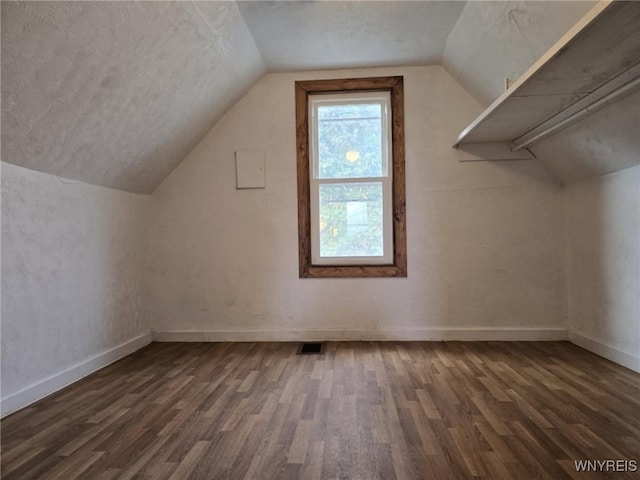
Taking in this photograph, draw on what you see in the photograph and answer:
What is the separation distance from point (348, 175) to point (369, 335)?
1651 millimetres

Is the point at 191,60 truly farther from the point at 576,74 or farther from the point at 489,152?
the point at 489,152

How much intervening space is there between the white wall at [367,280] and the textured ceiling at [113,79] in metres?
0.54

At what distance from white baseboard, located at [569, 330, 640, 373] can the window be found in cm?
178

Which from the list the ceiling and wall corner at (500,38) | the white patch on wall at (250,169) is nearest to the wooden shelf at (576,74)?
the ceiling and wall corner at (500,38)

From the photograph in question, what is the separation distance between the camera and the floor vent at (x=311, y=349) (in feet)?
10.8

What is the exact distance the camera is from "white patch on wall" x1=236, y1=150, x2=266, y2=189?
3740mm

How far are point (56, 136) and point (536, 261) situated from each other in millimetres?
4075

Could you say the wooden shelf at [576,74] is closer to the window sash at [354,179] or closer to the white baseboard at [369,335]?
the window sash at [354,179]

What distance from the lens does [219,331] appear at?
3738 mm

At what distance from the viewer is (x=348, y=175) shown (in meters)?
3.77

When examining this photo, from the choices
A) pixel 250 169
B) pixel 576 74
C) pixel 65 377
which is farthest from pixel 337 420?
pixel 250 169

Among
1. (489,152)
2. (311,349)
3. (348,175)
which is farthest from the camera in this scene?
(348,175)

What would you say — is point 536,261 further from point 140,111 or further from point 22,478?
point 22,478

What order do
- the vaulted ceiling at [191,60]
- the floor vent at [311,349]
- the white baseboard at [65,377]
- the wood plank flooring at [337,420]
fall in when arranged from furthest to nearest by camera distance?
the floor vent at [311,349] < the white baseboard at [65,377] < the vaulted ceiling at [191,60] < the wood plank flooring at [337,420]
